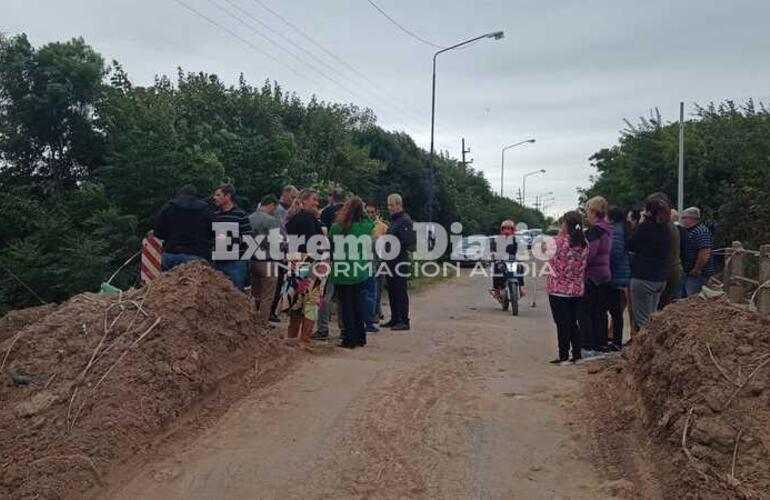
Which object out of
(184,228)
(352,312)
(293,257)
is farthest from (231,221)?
(352,312)

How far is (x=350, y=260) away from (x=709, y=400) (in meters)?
4.77

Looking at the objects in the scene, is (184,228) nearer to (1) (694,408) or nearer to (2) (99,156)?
(1) (694,408)

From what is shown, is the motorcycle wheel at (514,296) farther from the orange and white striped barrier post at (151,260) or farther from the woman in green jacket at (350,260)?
the orange and white striped barrier post at (151,260)

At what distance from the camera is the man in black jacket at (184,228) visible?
8375 millimetres

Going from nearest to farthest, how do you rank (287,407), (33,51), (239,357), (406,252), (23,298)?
1. (287,407)
2. (239,357)
3. (406,252)
4. (23,298)
5. (33,51)

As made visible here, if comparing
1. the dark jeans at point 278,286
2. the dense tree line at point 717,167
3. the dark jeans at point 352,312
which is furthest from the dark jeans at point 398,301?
the dense tree line at point 717,167

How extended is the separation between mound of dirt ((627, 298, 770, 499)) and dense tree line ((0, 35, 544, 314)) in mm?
11624

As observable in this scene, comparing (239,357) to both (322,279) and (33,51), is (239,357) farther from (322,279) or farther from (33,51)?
(33,51)

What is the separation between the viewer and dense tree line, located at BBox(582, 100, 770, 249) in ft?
58.2

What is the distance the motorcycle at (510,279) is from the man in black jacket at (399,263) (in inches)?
141

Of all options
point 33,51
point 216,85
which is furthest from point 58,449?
point 216,85

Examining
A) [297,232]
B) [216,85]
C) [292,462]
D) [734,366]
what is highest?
[216,85]

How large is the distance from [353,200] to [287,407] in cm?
322

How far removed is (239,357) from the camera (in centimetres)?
699
